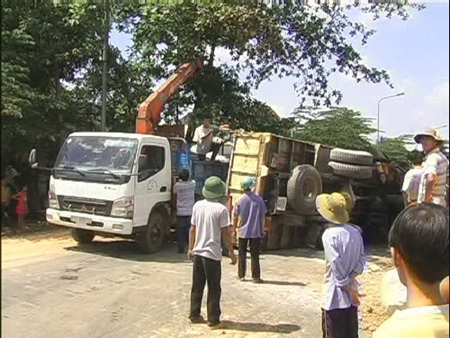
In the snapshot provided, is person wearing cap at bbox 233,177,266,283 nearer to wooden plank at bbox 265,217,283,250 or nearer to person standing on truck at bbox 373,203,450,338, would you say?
wooden plank at bbox 265,217,283,250

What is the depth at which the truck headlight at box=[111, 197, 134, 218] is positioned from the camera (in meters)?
7.87

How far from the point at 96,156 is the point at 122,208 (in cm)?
83

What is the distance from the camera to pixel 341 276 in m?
3.71

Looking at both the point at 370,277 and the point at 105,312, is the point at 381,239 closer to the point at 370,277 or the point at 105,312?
the point at 370,277

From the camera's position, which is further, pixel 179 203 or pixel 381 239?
pixel 381 239

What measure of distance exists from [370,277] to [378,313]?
6.52 feet

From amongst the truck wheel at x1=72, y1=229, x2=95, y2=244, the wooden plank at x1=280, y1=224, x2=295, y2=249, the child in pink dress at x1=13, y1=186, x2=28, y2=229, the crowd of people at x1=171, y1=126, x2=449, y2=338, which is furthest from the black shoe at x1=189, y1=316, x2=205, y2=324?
the child in pink dress at x1=13, y1=186, x2=28, y2=229

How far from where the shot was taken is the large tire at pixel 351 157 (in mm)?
8815

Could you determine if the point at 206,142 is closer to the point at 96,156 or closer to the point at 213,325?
the point at 96,156

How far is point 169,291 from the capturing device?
6.52m

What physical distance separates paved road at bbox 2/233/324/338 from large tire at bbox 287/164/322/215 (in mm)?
965

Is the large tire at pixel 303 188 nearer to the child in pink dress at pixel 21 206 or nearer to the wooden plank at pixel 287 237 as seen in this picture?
the wooden plank at pixel 287 237

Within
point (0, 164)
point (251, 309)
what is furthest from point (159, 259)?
point (0, 164)

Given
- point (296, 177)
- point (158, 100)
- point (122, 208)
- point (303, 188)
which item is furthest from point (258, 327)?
point (158, 100)
